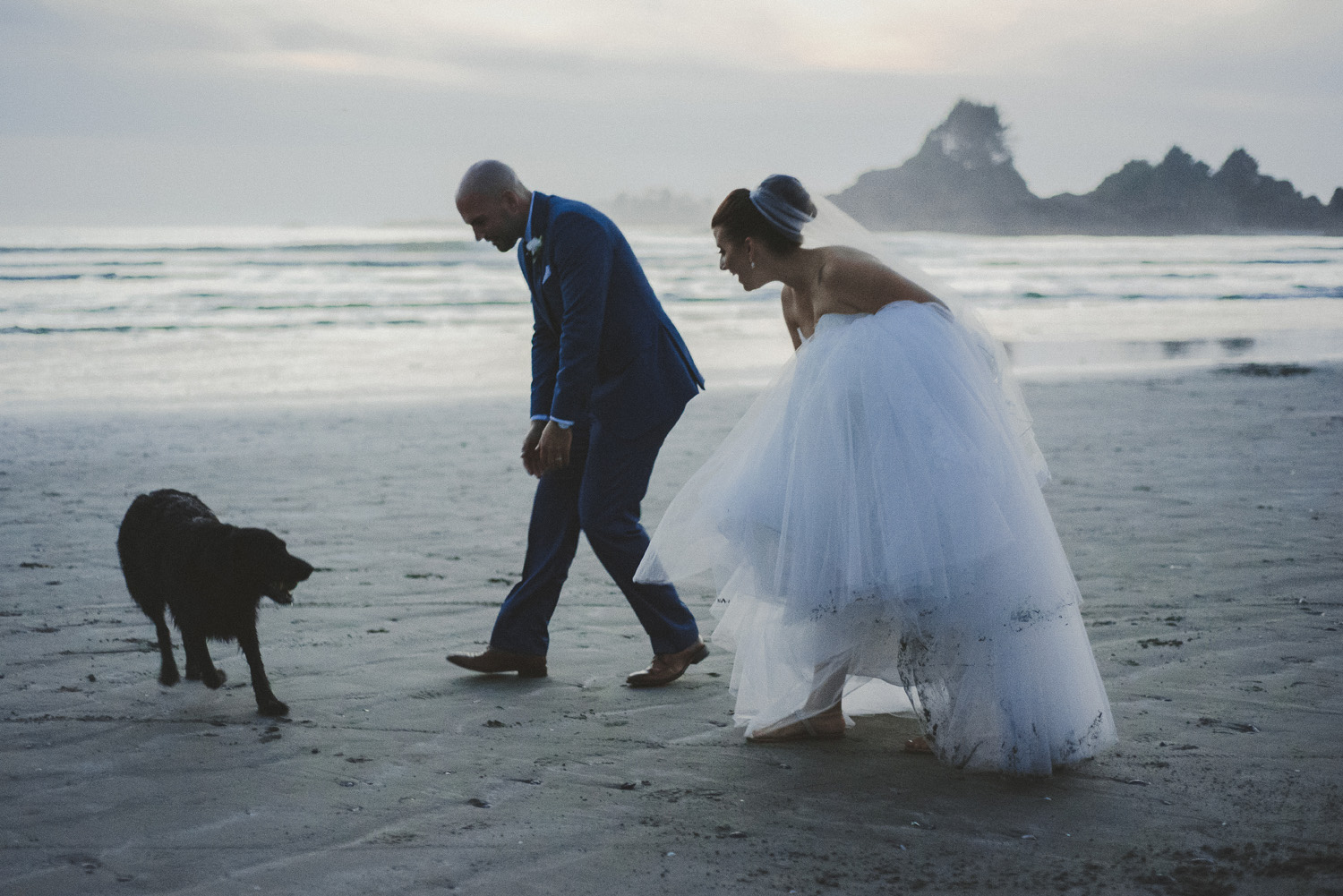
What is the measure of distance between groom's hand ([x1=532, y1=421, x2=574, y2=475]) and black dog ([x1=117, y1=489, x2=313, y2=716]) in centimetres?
89

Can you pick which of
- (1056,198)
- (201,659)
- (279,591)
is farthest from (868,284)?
(1056,198)

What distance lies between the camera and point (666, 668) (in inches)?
166

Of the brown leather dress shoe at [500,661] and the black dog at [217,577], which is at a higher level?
the black dog at [217,577]

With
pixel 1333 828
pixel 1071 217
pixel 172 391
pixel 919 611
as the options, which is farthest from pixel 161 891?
pixel 1071 217

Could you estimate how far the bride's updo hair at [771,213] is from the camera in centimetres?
353

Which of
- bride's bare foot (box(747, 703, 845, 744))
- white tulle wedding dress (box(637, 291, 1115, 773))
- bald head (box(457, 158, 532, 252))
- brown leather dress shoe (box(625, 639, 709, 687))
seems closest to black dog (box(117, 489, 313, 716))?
brown leather dress shoe (box(625, 639, 709, 687))

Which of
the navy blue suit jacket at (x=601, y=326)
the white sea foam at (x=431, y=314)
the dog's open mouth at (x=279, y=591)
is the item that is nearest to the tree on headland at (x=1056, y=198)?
the white sea foam at (x=431, y=314)

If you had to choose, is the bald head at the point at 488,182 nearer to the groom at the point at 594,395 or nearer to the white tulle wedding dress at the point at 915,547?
the groom at the point at 594,395

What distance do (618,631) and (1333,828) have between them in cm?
280

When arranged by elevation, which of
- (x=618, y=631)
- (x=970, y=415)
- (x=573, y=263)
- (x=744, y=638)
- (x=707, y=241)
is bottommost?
(x=618, y=631)

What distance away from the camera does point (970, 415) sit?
3.24 m

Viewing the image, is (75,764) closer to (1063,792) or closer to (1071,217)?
(1063,792)

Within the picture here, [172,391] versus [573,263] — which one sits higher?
[573,263]

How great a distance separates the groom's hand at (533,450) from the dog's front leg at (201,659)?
4.17ft
